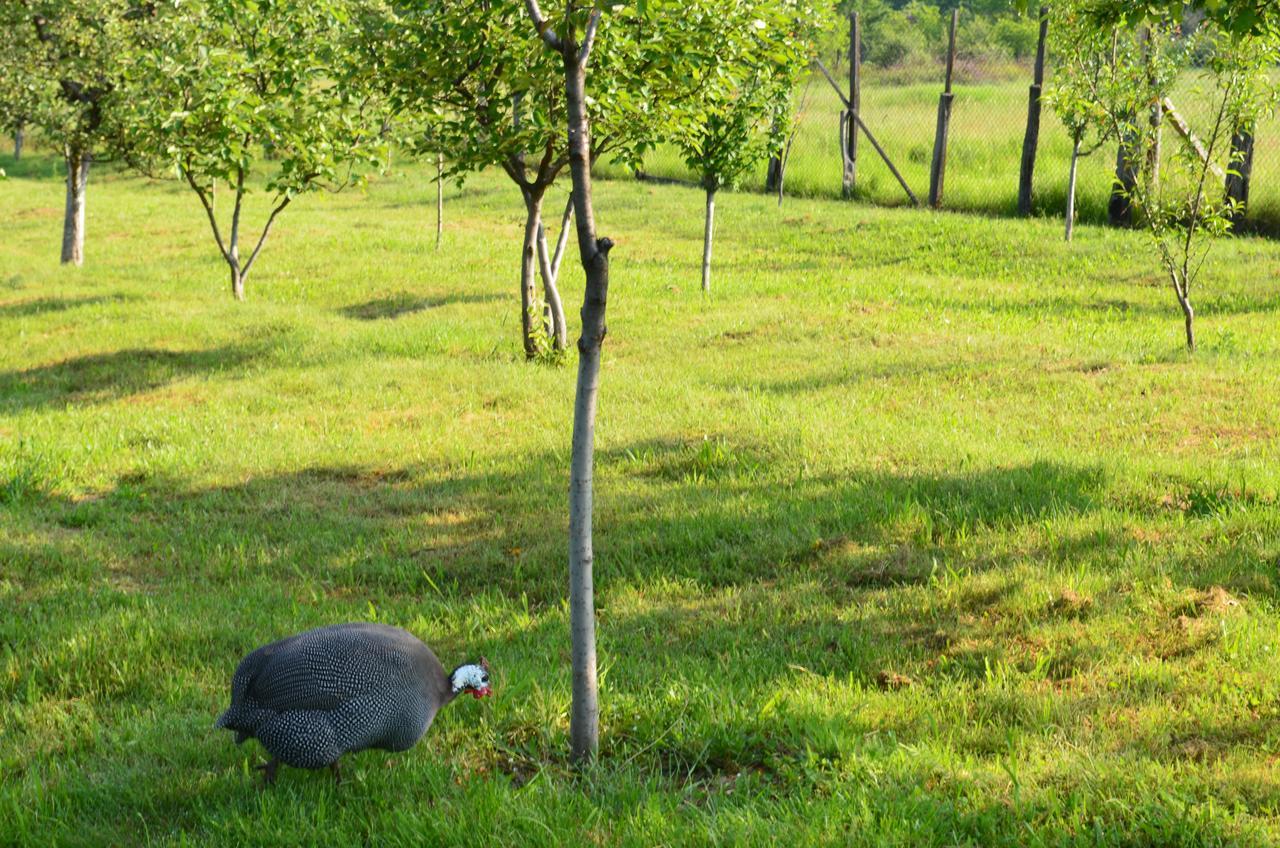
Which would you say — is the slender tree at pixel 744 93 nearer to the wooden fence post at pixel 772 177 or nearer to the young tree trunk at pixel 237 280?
the young tree trunk at pixel 237 280

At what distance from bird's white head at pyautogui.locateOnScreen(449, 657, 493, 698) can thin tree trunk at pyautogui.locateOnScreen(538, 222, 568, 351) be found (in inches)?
297

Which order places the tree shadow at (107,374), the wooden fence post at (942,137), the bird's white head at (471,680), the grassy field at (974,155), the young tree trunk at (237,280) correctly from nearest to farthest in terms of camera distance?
1. the bird's white head at (471,680)
2. the tree shadow at (107,374)
3. the young tree trunk at (237,280)
4. the grassy field at (974,155)
5. the wooden fence post at (942,137)

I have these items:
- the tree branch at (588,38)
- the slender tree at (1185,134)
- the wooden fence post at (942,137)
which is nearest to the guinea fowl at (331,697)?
the tree branch at (588,38)

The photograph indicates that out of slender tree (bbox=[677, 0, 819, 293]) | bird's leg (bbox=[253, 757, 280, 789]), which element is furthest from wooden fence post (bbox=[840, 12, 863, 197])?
bird's leg (bbox=[253, 757, 280, 789])

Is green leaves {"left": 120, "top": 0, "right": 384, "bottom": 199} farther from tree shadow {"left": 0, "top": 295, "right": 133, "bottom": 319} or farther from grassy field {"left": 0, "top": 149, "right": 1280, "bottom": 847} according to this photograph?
tree shadow {"left": 0, "top": 295, "right": 133, "bottom": 319}

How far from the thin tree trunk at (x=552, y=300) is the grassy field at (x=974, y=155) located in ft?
33.5

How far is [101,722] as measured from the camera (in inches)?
175

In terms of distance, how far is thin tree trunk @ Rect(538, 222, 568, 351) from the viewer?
11359 millimetres

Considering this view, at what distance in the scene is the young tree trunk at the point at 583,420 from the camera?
359 centimetres

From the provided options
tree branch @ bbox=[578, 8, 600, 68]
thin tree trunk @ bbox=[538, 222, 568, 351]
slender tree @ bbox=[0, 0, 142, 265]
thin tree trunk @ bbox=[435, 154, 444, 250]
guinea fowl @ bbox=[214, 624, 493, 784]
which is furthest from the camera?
slender tree @ bbox=[0, 0, 142, 265]

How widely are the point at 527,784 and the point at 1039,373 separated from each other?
25.5ft

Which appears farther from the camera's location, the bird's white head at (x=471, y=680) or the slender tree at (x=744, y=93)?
the slender tree at (x=744, y=93)

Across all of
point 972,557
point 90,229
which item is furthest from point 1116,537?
point 90,229

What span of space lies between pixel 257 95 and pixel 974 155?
16971 mm
